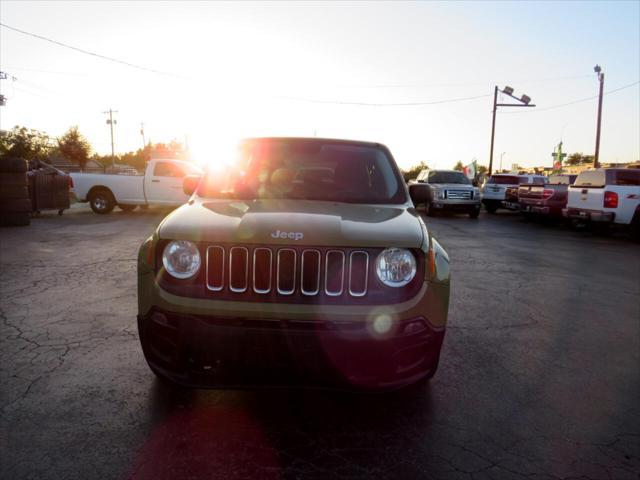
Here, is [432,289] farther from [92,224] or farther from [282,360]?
[92,224]

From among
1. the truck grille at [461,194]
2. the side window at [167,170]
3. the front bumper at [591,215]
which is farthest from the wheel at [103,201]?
the front bumper at [591,215]

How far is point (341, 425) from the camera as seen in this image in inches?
114

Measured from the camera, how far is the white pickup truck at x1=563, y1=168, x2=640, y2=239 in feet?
41.0

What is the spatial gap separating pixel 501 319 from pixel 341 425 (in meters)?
2.96

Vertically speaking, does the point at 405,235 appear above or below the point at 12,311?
above

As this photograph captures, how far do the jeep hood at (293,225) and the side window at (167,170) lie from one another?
44.4 ft

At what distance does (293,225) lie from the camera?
276 centimetres

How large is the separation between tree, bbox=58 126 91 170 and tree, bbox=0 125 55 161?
85.9 inches

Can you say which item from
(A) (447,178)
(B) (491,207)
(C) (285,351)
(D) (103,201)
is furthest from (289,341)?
(B) (491,207)

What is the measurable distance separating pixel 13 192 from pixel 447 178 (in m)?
14.6

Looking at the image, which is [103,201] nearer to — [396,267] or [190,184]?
[190,184]

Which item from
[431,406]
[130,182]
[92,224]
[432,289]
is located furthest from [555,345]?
[130,182]

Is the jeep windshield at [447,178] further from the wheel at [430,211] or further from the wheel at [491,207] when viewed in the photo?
the wheel at [491,207]

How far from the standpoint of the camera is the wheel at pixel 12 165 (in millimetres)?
12438
